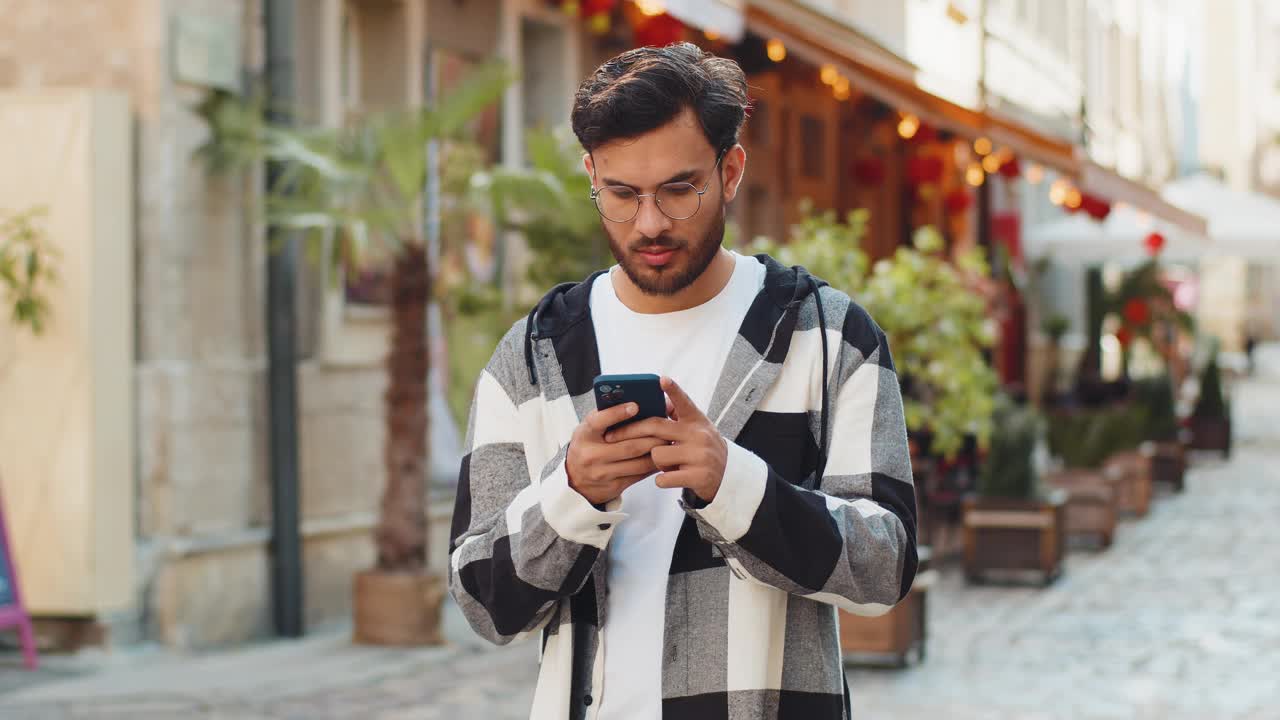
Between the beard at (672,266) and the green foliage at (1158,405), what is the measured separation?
629 inches

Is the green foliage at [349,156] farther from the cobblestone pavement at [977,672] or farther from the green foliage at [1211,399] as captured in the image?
the green foliage at [1211,399]

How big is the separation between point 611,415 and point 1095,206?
13.7 m

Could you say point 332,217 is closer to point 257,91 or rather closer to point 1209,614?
point 257,91

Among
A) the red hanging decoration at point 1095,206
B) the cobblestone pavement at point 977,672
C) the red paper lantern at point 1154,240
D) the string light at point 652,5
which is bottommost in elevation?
the cobblestone pavement at point 977,672

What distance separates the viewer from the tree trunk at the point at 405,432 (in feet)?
28.2

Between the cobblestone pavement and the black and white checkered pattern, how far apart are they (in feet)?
A: 14.9

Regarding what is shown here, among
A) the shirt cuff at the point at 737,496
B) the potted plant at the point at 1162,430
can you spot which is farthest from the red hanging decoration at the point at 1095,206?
the shirt cuff at the point at 737,496

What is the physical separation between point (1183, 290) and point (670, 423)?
141ft

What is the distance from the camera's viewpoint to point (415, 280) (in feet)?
28.0

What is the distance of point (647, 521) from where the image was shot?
7.49ft

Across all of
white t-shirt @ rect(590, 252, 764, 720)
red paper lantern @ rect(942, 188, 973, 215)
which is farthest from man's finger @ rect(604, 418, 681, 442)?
red paper lantern @ rect(942, 188, 973, 215)

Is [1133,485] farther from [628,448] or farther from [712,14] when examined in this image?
[628,448]

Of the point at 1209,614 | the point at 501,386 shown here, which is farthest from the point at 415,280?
the point at 501,386

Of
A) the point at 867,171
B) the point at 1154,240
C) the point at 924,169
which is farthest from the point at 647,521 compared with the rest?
the point at 1154,240
